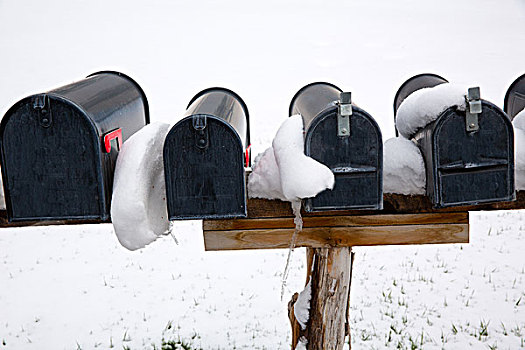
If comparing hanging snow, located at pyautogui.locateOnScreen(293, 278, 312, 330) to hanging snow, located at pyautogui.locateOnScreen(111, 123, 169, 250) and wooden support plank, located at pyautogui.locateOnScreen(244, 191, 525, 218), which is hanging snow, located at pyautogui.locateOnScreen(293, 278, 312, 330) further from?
hanging snow, located at pyautogui.locateOnScreen(111, 123, 169, 250)

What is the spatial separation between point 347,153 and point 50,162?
0.83m

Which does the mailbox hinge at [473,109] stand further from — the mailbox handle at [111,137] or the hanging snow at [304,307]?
the mailbox handle at [111,137]

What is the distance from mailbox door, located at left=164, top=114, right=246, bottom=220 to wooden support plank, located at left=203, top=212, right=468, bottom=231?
196 mm

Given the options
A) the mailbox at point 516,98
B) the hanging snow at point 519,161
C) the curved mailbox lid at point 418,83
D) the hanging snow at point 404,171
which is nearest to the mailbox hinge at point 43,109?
the hanging snow at point 404,171

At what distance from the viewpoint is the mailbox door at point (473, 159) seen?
1342 millimetres

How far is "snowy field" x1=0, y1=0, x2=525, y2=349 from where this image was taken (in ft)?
11.0

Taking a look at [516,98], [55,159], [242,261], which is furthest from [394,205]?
[242,261]

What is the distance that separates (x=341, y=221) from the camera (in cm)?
157

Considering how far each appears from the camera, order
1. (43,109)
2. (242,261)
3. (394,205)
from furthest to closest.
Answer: (242,261) < (394,205) < (43,109)

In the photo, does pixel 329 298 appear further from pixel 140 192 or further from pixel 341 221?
pixel 140 192

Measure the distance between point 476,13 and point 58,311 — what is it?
11189 mm

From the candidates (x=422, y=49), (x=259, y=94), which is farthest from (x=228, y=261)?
(x=422, y=49)

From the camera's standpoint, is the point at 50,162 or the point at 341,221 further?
the point at 341,221

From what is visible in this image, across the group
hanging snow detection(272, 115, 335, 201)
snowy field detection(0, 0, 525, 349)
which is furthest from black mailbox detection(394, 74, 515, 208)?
snowy field detection(0, 0, 525, 349)
